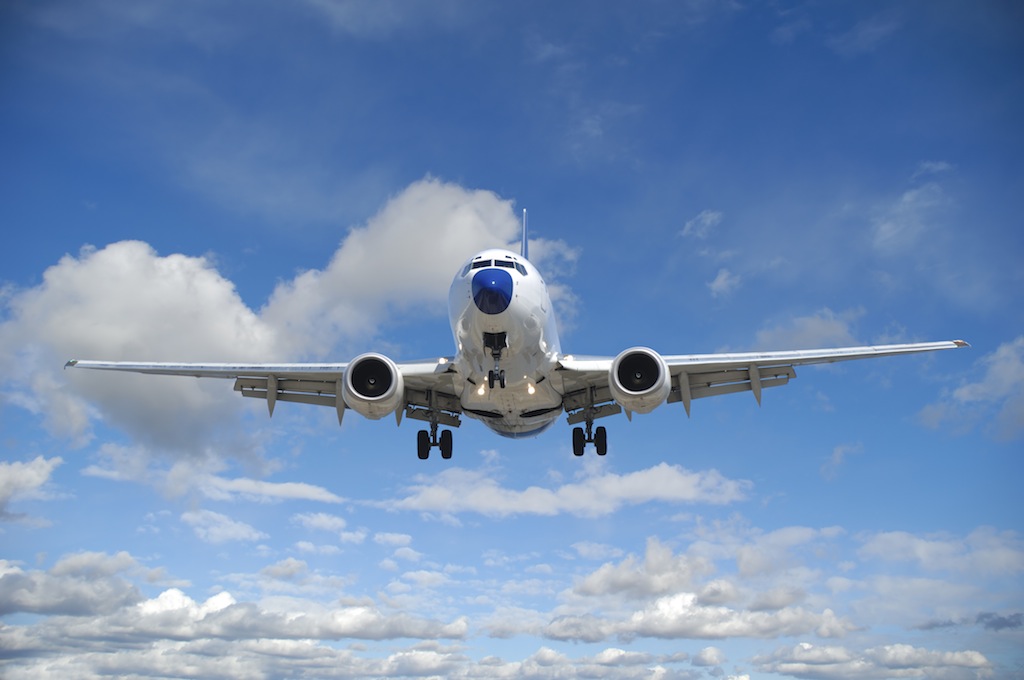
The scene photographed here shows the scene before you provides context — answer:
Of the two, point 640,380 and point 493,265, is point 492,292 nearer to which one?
point 493,265

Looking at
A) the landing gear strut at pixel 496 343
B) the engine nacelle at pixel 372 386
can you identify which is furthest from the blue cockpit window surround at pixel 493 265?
the engine nacelle at pixel 372 386

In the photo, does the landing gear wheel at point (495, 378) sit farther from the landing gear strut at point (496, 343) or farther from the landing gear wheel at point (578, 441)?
the landing gear wheel at point (578, 441)

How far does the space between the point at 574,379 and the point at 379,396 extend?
5515 millimetres

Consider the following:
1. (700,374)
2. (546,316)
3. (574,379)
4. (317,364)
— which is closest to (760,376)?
(700,374)

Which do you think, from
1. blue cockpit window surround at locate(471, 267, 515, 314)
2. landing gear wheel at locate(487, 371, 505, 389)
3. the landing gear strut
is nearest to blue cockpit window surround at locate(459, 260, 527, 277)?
blue cockpit window surround at locate(471, 267, 515, 314)

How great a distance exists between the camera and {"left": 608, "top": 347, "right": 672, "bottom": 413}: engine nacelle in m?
19.0

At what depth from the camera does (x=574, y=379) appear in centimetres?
2248

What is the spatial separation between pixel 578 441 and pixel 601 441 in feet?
2.42

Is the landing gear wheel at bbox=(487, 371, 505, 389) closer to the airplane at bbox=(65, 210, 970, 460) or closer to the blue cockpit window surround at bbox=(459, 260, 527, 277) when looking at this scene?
the airplane at bbox=(65, 210, 970, 460)

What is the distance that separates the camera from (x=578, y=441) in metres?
25.2

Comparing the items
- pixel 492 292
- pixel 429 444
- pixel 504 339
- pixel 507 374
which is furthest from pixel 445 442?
pixel 492 292

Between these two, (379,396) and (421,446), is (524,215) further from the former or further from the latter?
(379,396)

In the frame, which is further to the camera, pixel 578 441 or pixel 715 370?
pixel 578 441

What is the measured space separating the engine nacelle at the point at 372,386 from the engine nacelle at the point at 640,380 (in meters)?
5.20
